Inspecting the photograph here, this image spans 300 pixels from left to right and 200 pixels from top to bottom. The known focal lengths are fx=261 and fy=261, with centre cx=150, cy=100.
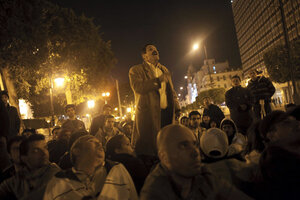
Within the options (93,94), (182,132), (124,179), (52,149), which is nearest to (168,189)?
(182,132)

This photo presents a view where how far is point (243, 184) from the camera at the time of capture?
6.65 ft

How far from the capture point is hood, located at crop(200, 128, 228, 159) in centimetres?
261

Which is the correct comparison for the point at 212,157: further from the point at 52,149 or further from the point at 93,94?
the point at 93,94

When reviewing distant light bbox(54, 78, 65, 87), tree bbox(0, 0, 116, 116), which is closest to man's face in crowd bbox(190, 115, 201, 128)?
distant light bbox(54, 78, 65, 87)

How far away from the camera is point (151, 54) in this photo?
454cm

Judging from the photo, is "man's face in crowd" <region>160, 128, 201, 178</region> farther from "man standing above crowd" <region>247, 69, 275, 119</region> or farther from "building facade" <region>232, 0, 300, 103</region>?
"building facade" <region>232, 0, 300, 103</region>

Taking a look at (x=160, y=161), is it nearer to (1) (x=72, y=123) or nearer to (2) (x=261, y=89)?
(2) (x=261, y=89)

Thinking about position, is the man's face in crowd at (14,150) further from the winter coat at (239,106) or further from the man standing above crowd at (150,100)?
the winter coat at (239,106)

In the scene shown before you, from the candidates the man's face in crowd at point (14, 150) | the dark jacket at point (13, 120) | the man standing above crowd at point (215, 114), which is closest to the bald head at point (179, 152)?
the man's face in crowd at point (14, 150)

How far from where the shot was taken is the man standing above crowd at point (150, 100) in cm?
418

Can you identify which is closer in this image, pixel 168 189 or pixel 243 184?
pixel 168 189

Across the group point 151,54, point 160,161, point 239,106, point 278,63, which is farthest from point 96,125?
point 278,63

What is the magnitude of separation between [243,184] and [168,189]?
710mm

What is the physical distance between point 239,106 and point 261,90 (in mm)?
768
